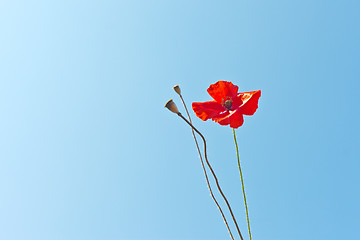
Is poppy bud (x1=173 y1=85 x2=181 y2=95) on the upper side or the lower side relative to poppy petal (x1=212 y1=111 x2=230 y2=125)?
upper

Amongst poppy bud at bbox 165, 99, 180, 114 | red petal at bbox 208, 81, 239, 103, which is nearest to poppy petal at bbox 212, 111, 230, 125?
red petal at bbox 208, 81, 239, 103

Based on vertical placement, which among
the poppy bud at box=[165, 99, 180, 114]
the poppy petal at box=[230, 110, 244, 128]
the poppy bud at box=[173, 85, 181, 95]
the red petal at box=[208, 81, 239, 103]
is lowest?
the poppy petal at box=[230, 110, 244, 128]

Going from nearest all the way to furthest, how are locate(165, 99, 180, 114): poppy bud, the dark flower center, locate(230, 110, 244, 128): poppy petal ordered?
locate(165, 99, 180, 114): poppy bud → locate(230, 110, 244, 128): poppy petal → the dark flower center

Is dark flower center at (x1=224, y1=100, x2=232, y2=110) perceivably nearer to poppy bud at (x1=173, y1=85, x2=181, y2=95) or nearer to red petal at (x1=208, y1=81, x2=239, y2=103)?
red petal at (x1=208, y1=81, x2=239, y2=103)

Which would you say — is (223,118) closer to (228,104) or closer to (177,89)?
(228,104)

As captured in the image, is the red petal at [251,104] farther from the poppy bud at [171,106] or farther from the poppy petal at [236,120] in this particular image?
the poppy bud at [171,106]

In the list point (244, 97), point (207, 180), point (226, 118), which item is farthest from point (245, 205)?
point (244, 97)

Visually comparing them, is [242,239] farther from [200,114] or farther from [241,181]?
[200,114]
